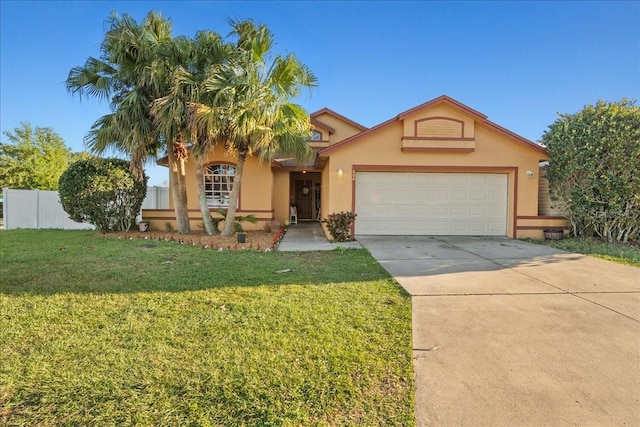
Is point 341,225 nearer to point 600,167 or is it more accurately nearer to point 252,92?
point 252,92

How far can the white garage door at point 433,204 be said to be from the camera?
1123cm

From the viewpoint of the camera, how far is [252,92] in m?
9.18

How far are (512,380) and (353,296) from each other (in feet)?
7.63

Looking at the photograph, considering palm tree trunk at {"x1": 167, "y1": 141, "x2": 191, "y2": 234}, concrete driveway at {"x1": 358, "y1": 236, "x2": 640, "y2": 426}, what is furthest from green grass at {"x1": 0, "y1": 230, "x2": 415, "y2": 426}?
palm tree trunk at {"x1": 167, "y1": 141, "x2": 191, "y2": 234}

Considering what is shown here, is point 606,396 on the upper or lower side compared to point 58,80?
lower

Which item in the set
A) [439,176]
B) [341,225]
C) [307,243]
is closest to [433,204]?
[439,176]

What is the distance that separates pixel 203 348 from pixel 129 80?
1010cm

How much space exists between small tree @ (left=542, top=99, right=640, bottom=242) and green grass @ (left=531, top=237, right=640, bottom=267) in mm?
738

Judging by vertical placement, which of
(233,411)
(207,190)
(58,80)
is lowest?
(233,411)

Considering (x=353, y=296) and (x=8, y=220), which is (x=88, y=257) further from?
(x=8, y=220)

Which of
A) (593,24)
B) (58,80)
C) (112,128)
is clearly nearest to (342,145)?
(112,128)

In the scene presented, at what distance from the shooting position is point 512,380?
279cm

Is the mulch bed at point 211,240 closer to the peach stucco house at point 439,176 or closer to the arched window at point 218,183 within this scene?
the arched window at point 218,183

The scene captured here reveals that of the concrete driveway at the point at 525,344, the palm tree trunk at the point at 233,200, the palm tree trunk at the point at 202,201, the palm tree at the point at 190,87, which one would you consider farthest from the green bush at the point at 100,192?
the concrete driveway at the point at 525,344
